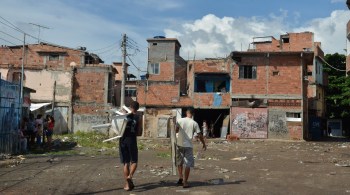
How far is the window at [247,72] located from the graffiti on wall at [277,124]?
347 cm

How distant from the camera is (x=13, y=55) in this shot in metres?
40.6

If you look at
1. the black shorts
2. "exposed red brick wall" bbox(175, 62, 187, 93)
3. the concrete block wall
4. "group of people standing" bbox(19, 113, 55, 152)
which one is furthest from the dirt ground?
"exposed red brick wall" bbox(175, 62, 187, 93)

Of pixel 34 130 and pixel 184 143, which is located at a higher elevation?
pixel 184 143

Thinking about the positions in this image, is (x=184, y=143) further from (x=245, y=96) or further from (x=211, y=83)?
(x=211, y=83)

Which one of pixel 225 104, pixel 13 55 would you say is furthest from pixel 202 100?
pixel 13 55

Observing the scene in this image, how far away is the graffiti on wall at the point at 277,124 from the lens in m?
32.6

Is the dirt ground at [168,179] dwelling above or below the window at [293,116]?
below

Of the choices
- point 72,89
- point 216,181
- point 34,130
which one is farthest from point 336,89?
point 216,181

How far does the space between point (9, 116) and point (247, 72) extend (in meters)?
22.3

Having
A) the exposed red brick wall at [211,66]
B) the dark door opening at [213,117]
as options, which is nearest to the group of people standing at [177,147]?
the exposed red brick wall at [211,66]

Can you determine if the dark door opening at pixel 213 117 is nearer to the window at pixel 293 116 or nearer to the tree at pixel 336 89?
the window at pixel 293 116

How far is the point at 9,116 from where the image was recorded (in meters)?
15.7

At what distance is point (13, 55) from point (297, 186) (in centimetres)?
3757

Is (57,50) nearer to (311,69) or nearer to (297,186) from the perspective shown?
(311,69)
